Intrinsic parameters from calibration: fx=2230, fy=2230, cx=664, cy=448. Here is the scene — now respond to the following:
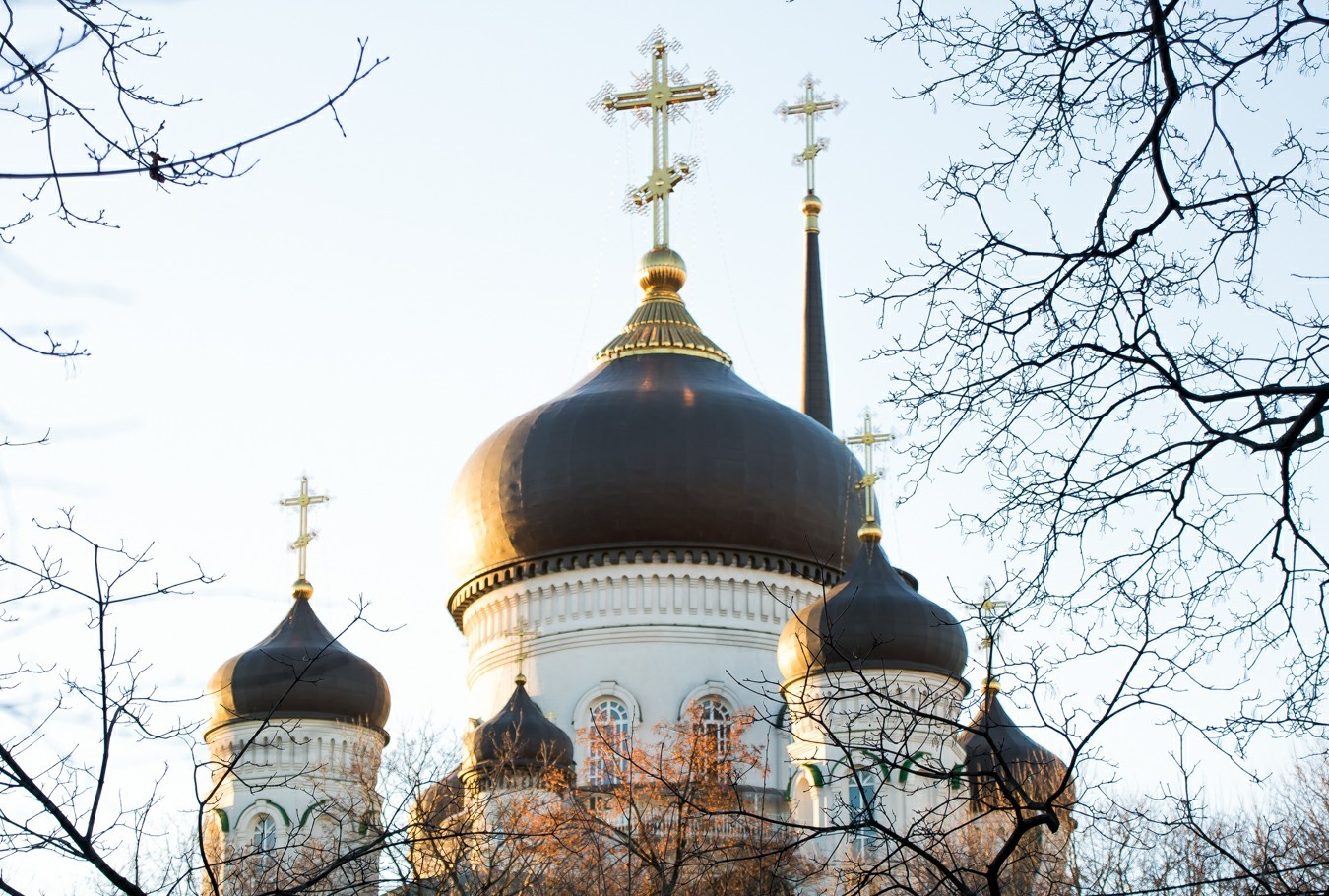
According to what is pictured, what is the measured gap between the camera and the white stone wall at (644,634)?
31.3m

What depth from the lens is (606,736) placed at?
3002cm

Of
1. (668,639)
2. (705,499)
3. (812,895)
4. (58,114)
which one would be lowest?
(58,114)

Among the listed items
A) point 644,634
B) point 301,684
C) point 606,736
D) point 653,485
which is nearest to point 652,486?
point 653,485

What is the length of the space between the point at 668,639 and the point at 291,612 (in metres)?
5.69

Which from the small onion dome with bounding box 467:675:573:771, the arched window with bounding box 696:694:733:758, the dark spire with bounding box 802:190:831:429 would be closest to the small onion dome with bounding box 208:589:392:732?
the small onion dome with bounding box 467:675:573:771

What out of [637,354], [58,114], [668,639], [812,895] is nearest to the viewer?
[58,114]

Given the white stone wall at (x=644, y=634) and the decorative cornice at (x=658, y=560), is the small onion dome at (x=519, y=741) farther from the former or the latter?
the decorative cornice at (x=658, y=560)

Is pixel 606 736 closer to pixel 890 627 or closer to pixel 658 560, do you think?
pixel 658 560

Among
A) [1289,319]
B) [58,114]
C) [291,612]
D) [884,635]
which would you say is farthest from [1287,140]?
[291,612]

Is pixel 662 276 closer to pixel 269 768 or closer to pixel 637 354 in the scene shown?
pixel 637 354

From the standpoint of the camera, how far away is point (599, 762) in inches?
1131

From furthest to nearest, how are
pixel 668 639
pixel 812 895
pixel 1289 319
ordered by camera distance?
1. pixel 668 639
2. pixel 812 895
3. pixel 1289 319

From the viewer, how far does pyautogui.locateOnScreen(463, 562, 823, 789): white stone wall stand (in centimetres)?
3128

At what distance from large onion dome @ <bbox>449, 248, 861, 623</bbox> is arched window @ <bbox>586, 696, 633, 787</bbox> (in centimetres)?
214
